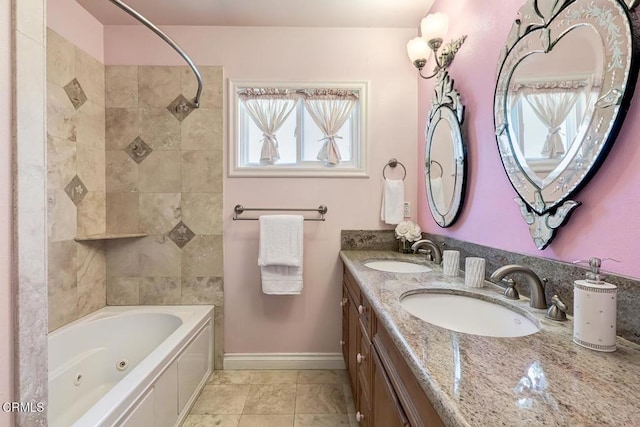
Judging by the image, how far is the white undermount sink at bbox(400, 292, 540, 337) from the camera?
0.95 metres

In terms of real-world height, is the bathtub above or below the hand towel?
below

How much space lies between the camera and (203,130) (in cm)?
212

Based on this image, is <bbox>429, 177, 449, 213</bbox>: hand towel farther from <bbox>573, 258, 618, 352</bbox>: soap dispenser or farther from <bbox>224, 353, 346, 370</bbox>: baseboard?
<bbox>224, 353, 346, 370</bbox>: baseboard

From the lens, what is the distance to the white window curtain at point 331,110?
2.17 m

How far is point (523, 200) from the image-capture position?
1.03 meters

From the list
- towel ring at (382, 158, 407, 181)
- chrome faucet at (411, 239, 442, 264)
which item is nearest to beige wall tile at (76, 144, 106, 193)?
towel ring at (382, 158, 407, 181)

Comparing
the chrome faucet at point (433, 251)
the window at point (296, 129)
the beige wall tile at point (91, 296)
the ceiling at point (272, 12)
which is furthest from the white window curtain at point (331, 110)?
the beige wall tile at point (91, 296)

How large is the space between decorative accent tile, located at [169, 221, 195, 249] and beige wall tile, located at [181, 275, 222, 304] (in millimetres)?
267

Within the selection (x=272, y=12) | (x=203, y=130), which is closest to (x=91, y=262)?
(x=203, y=130)

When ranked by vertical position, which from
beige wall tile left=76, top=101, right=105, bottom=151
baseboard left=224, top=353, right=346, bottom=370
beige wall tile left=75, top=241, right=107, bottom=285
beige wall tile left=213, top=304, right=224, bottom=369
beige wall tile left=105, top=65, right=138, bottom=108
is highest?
beige wall tile left=105, top=65, right=138, bottom=108

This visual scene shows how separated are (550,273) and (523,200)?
27 centimetres

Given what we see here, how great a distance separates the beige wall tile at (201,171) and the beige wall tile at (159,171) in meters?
0.06

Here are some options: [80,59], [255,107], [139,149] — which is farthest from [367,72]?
[80,59]

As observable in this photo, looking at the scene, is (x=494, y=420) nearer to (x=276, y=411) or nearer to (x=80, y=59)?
(x=276, y=411)
